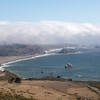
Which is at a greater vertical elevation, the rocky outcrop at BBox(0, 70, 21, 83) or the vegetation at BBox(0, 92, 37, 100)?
the rocky outcrop at BBox(0, 70, 21, 83)

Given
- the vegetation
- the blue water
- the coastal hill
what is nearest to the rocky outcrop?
the coastal hill

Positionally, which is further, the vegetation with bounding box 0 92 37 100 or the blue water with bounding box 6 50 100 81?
the blue water with bounding box 6 50 100 81


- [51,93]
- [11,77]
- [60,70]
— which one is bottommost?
[51,93]

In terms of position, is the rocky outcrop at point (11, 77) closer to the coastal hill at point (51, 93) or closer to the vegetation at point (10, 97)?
the coastal hill at point (51, 93)

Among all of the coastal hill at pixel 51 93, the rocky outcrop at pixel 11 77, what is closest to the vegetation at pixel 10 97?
the coastal hill at pixel 51 93

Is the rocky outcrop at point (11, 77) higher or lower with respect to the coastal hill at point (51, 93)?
higher

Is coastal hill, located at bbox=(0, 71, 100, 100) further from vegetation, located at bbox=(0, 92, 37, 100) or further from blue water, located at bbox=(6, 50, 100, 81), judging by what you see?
blue water, located at bbox=(6, 50, 100, 81)

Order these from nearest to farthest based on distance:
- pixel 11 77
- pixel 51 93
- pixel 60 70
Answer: pixel 51 93, pixel 11 77, pixel 60 70

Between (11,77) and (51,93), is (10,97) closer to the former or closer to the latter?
(51,93)

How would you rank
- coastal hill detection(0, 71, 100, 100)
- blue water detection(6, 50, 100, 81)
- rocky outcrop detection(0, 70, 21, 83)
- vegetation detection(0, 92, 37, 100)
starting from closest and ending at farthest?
vegetation detection(0, 92, 37, 100) < coastal hill detection(0, 71, 100, 100) < rocky outcrop detection(0, 70, 21, 83) < blue water detection(6, 50, 100, 81)

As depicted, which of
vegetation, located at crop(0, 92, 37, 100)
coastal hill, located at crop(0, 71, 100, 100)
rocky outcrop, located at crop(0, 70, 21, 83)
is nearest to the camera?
vegetation, located at crop(0, 92, 37, 100)

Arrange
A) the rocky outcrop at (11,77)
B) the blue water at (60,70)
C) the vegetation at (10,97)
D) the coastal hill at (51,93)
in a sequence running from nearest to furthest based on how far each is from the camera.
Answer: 1. the vegetation at (10,97)
2. the coastal hill at (51,93)
3. the rocky outcrop at (11,77)
4. the blue water at (60,70)

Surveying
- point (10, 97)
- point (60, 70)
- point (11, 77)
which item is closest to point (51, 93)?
point (10, 97)
